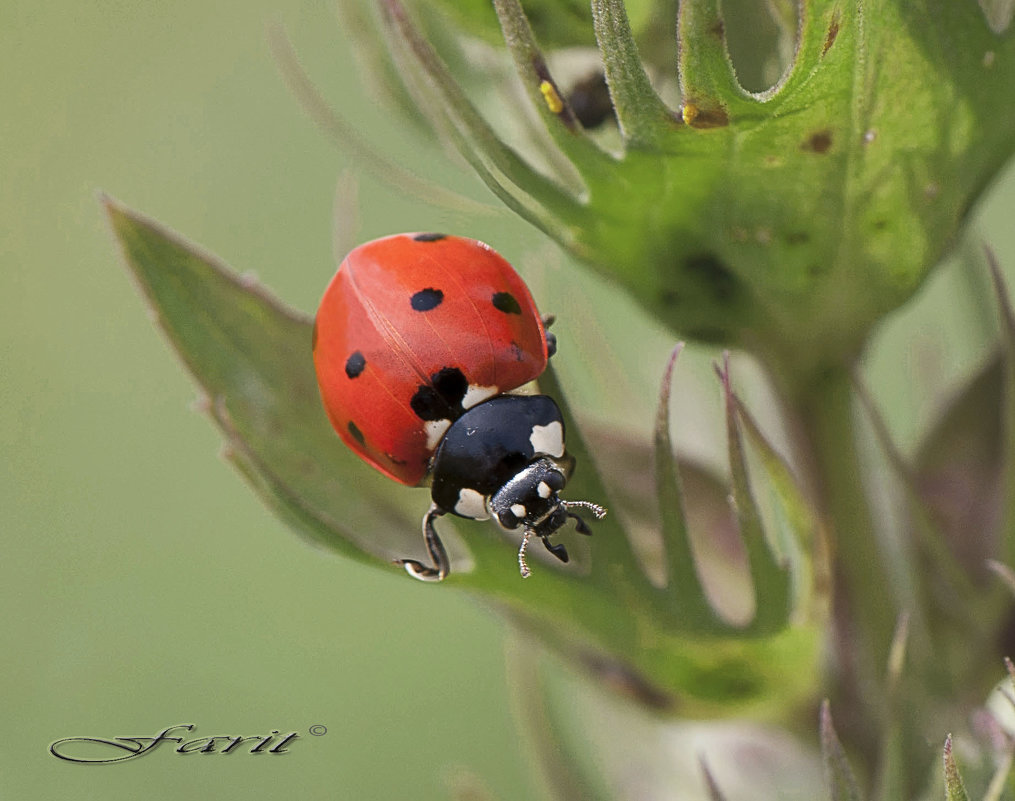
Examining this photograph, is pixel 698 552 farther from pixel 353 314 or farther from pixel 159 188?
pixel 159 188

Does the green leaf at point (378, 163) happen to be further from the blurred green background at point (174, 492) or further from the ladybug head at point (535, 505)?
the blurred green background at point (174, 492)

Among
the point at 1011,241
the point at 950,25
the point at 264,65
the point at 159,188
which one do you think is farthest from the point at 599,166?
the point at 264,65

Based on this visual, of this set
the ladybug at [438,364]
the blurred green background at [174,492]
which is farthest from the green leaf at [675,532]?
the blurred green background at [174,492]

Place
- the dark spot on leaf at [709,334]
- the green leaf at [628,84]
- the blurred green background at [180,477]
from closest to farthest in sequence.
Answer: the green leaf at [628,84]
the dark spot on leaf at [709,334]
the blurred green background at [180,477]

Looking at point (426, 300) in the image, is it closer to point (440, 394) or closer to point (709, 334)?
point (440, 394)

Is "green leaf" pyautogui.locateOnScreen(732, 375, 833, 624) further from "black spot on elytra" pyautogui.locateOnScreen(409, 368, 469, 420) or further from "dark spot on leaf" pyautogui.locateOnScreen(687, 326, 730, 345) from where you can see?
"black spot on elytra" pyautogui.locateOnScreen(409, 368, 469, 420)
